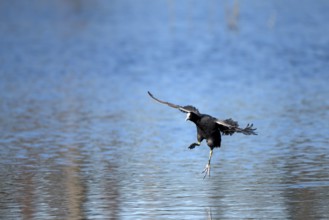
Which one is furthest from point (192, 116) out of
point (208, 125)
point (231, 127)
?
point (231, 127)

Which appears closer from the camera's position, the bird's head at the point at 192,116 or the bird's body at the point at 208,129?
the bird's head at the point at 192,116

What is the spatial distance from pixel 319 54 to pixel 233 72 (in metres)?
3.86

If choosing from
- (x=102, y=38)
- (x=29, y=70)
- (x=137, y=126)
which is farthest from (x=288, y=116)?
(x=102, y=38)

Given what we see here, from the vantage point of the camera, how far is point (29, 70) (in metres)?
22.8

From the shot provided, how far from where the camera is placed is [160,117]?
50.0ft

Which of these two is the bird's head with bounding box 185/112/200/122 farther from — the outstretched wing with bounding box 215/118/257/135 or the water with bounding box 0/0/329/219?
the water with bounding box 0/0/329/219

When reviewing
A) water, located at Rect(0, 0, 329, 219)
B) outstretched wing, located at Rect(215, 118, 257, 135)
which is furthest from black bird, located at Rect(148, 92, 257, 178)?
water, located at Rect(0, 0, 329, 219)

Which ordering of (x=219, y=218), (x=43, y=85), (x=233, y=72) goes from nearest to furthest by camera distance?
(x=219, y=218), (x=43, y=85), (x=233, y=72)

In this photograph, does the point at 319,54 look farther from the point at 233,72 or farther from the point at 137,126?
the point at 137,126

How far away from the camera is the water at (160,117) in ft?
28.8

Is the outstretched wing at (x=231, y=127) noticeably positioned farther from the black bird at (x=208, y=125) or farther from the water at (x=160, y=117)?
the water at (x=160, y=117)

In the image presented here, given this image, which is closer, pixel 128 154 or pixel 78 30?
pixel 128 154

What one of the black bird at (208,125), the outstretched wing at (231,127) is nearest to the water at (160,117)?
the black bird at (208,125)

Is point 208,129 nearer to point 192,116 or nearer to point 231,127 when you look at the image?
point 192,116
